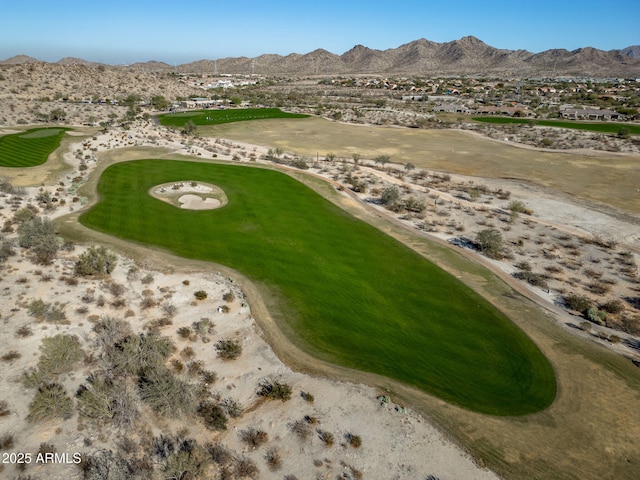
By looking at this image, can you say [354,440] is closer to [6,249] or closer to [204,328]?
[204,328]

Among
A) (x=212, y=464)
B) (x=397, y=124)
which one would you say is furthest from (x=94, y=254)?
(x=397, y=124)

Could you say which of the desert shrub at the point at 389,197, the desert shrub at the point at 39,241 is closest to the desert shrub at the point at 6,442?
the desert shrub at the point at 39,241

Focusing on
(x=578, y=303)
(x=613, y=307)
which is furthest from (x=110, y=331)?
(x=613, y=307)

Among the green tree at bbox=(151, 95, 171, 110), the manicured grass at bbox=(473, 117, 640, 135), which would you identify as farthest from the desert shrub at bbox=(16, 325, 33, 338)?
the manicured grass at bbox=(473, 117, 640, 135)

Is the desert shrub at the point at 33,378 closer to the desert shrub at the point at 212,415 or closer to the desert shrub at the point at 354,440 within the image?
the desert shrub at the point at 212,415

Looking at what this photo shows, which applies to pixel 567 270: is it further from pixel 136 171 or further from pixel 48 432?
pixel 136 171
